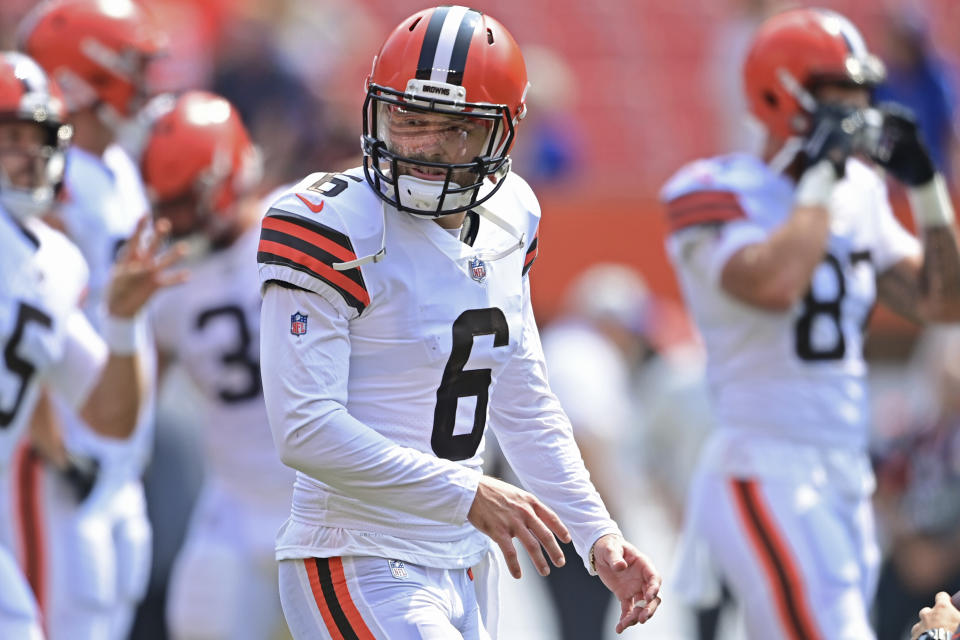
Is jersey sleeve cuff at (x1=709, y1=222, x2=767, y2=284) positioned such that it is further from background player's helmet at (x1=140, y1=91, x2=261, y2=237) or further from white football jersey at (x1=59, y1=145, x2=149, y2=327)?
white football jersey at (x1=59, y1=145, x2=149, y2=327)

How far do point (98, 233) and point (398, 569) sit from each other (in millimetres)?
2892

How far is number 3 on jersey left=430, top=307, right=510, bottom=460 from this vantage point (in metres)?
3.45

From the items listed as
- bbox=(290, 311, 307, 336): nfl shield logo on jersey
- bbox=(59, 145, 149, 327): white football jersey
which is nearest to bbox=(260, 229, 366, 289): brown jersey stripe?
bbox=(290, 311, 307, 336): nfl shield logo on jersey

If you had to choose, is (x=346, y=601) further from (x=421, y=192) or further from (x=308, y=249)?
(x=421, y=192)

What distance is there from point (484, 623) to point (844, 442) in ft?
6.27

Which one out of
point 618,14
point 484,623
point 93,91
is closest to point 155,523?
point 93,91

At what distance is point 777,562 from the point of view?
16.4 feet

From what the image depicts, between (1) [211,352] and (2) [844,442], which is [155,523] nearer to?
(1) [211,352]

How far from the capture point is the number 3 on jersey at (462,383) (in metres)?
3.45

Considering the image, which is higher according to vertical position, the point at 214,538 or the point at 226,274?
the point at 226,274

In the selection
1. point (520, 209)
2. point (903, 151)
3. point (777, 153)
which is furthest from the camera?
point (777, 153)

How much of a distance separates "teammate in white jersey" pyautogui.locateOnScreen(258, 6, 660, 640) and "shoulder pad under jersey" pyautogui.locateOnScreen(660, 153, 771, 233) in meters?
1.73

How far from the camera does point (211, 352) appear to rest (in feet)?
19.1

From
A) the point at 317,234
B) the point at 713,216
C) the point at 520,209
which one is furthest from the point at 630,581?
the point at 713,216
